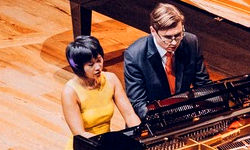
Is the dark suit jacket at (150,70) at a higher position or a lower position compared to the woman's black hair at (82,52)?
lower

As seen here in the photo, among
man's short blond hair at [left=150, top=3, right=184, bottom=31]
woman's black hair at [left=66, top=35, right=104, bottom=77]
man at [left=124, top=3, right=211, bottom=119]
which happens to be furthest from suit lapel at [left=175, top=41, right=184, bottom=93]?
woman's black hair at [left=66, top=35, right=104, bottom=77]

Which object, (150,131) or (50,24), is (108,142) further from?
(50,24)

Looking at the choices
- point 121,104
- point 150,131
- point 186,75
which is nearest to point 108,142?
point 150,131

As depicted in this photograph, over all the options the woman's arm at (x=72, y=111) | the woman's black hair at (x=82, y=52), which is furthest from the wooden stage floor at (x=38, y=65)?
the woman's black hair at (x=82, y=52)

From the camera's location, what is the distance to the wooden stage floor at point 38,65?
14.7ft

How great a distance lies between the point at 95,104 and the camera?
3.26m

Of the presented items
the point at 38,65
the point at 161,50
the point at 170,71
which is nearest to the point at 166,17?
the point at 161,50

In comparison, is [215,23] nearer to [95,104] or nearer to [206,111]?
[206,111]

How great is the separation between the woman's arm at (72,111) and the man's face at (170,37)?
1.63 ft

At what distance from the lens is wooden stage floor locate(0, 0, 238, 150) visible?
448cm

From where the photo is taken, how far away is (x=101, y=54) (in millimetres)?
3096

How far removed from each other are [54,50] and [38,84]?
0.62 m

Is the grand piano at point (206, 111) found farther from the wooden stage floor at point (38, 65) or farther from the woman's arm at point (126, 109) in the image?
the wooden stage floor at point (38, 65)

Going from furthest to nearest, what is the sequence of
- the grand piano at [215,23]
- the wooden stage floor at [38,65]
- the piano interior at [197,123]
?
the wooden stage floor at [38,65] → the grand piano at [215,23] → the piano interior at [197,123]
